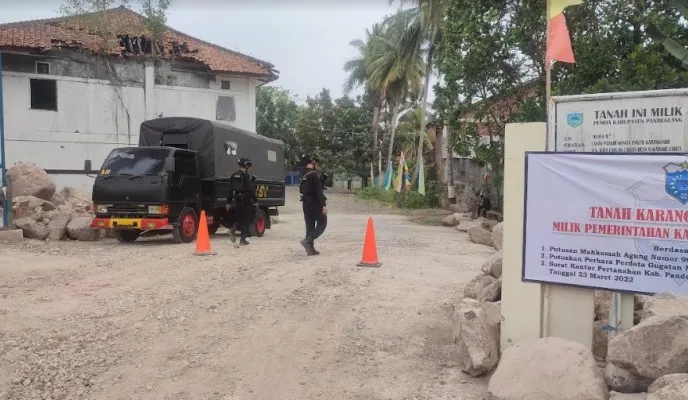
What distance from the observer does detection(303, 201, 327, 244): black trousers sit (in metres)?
10.1

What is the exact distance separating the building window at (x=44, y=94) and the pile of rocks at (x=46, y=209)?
3.68 m

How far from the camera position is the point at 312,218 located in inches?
400

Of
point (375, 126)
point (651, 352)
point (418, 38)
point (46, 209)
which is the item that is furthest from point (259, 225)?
point (375, 126)

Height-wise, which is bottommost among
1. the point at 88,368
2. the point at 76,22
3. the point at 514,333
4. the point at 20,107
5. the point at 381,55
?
the point at 88,368

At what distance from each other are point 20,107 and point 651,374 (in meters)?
23.6

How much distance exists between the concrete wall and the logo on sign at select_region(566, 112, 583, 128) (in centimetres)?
2175

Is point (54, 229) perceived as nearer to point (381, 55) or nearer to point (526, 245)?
point (526, 245)

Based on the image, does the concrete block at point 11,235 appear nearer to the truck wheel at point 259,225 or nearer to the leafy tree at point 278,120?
the truck wheel at point 259,225

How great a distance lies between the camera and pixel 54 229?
13.1 m

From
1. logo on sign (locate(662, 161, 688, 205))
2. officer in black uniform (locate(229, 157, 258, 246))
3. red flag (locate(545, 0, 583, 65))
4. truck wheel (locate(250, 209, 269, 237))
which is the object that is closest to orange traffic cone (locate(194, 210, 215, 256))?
officer in black uniform (locate(229, 157, 258, 246))

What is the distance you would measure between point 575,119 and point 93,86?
2243cm

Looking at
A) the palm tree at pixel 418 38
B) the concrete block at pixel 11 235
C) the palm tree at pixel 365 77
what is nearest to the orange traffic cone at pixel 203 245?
the concrete block at pixel 11 235

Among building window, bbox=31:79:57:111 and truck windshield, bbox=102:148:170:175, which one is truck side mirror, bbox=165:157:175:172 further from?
building window, bbox=31:79:57:111

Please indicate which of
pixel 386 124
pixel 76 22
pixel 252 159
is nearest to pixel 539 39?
pixel 252 159
